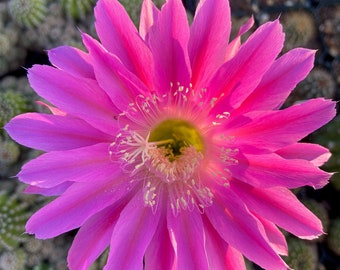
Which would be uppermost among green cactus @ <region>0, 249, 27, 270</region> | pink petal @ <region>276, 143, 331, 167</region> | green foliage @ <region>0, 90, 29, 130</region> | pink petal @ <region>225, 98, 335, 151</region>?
pink petal @ <region>225, 98, 335, 151</region>

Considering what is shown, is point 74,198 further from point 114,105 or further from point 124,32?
point 124,32

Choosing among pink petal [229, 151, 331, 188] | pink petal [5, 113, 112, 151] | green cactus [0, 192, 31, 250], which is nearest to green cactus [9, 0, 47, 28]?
green cactus [0, 192, 31, 250]

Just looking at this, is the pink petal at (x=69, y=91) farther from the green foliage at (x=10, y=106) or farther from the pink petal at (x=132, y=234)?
the green foliage at (x=10, y=106)

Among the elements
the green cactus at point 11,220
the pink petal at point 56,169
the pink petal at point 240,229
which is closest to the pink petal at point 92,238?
the pink petal at point 56,169

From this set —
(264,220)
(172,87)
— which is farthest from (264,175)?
(172,87)

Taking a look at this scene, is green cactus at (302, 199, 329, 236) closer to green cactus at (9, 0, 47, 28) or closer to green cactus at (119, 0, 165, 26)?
green cactus at (119, 0, 165, 26)

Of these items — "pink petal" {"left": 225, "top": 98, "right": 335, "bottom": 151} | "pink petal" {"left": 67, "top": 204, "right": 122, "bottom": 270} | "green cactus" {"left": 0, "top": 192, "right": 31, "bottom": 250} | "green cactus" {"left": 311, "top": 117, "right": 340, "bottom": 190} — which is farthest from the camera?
"green cactus" {"left": 311, "top": 117, "right": 340, "bottom": 190}
